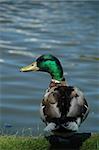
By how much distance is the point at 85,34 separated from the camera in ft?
68.9

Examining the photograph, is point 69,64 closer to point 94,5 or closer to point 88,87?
point 88,87

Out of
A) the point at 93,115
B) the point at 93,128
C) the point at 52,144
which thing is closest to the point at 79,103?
the point at 52,144

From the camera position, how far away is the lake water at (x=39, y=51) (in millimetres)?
10797

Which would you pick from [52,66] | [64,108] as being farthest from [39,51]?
[64,108]

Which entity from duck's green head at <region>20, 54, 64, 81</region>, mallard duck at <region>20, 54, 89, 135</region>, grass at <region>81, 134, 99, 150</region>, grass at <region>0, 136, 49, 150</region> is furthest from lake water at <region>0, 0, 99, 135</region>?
mallard duck at <region>20, 54, 89, 135</region>

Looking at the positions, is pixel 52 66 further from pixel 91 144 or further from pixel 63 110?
pixel 63 110

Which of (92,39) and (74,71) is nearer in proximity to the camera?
(74,71)

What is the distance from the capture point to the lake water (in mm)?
10797

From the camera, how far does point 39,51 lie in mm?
17234

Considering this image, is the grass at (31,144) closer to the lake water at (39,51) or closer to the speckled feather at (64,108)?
the speckled feather at (64,108)

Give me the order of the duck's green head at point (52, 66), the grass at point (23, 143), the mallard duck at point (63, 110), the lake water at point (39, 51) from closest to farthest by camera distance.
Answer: the mallard duck at point (63, 110)
the grass at point (23, 143)
the duck's green head at point (52, 66)
the lake water at point (39, 51)

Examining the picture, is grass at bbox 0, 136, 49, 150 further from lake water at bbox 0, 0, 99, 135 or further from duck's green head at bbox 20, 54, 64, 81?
lake water at bbox 0, 0, 99, 135

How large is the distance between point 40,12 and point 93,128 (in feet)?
54.7

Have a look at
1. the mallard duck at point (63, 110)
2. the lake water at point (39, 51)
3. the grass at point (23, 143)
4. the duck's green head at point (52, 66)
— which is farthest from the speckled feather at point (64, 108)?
the lake water at point (39, 51)
